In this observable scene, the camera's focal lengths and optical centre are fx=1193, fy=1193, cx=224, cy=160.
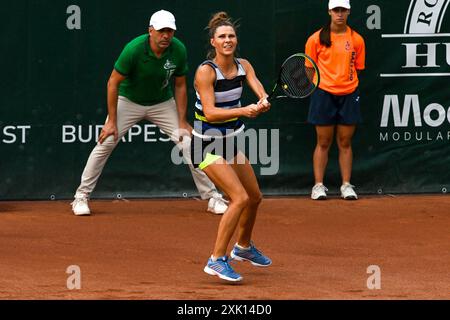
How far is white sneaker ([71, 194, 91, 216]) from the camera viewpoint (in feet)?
35.2

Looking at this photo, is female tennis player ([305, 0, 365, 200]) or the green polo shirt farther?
female tennis player ([305, 0, 365, 200])

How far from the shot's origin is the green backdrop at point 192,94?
37.7 feet

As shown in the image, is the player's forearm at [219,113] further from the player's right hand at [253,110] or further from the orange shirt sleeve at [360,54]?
the orange shirt sleeve at [360,54]

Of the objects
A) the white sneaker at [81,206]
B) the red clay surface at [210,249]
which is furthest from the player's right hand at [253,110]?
the white sneaker at [81,206]

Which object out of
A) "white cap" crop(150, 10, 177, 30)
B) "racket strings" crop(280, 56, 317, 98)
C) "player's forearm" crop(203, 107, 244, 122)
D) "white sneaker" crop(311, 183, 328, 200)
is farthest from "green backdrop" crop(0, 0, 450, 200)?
"player's forearm" crop(203, 107, 244, 122)

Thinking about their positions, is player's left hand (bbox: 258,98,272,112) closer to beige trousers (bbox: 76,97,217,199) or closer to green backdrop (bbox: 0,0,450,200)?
beige trousers (bbox: 76,97,217,199)

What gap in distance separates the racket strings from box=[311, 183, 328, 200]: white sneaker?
3487mm

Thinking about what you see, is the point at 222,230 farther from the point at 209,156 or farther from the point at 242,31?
the point at 242,31

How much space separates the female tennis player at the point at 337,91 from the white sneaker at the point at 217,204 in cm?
119

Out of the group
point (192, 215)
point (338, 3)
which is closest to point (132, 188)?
point (192, 215)

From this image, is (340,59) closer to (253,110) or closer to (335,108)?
(335,108)

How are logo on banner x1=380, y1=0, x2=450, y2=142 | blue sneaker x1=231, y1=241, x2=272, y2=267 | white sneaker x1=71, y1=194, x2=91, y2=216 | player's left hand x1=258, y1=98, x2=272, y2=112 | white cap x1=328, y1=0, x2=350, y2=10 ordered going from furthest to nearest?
logo on banner x1=380, y1=0, x2=450, y2=142 < white cap x1=328, y1=0, x2=350, y2=10 < white sneaker x1=71, y1=194, x2=91, y2=216 < blue sneaker x1=231, y1=241, x2=272, y2=267 < player's left hand x1=258, y1=98, x2=272, y2=112

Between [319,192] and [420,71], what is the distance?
1574 millimetres

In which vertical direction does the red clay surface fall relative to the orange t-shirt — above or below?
below
